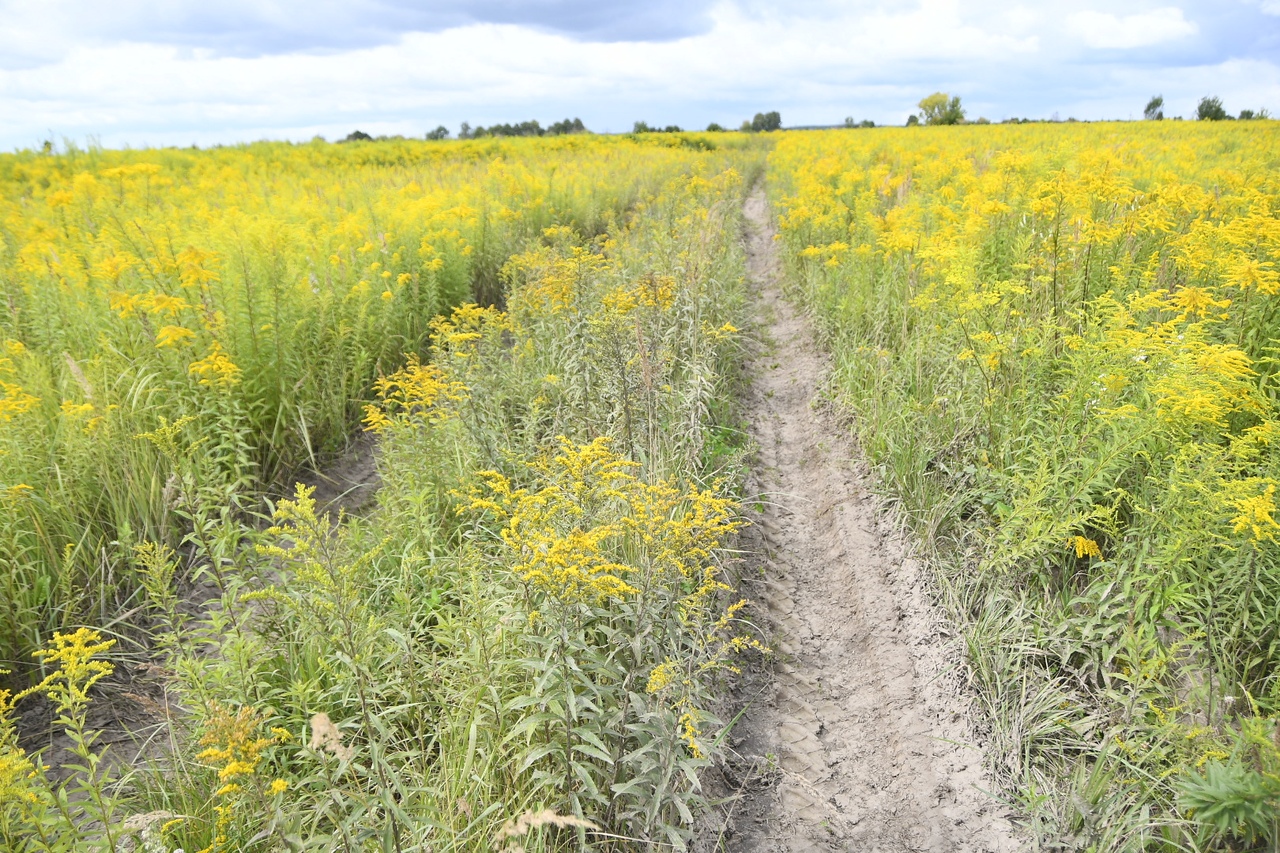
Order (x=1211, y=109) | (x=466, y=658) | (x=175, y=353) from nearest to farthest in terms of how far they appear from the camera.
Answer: (x=466, y=658)
(x=175, y=353)
(x=1211, y=109)

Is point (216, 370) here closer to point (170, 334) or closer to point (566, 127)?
point (170, 334)

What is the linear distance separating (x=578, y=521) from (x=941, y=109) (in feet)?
147

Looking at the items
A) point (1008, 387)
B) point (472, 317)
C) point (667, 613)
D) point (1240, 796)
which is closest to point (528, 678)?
point (667, 613)

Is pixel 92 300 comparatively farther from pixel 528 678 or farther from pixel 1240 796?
pixel 1240 796

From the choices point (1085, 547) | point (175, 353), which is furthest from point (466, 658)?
point (175, 353)

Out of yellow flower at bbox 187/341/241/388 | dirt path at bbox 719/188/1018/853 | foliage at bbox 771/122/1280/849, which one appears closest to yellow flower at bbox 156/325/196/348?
yellow flower at bbox 187/341/241/388

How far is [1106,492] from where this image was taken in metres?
3.12

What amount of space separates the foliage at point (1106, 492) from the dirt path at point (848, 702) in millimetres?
220

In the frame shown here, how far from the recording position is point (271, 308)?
17.0 ft

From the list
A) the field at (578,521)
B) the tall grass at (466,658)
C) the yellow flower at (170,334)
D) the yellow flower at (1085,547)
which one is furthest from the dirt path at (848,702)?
the yellow flower at (170,334)

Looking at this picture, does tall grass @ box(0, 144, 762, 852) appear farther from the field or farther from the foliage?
the foliage

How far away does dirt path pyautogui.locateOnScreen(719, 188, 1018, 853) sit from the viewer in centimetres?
266

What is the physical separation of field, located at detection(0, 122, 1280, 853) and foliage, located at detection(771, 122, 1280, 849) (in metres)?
0.03

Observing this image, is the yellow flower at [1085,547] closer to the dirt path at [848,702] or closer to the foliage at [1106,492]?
the foliage at [1106,492]
